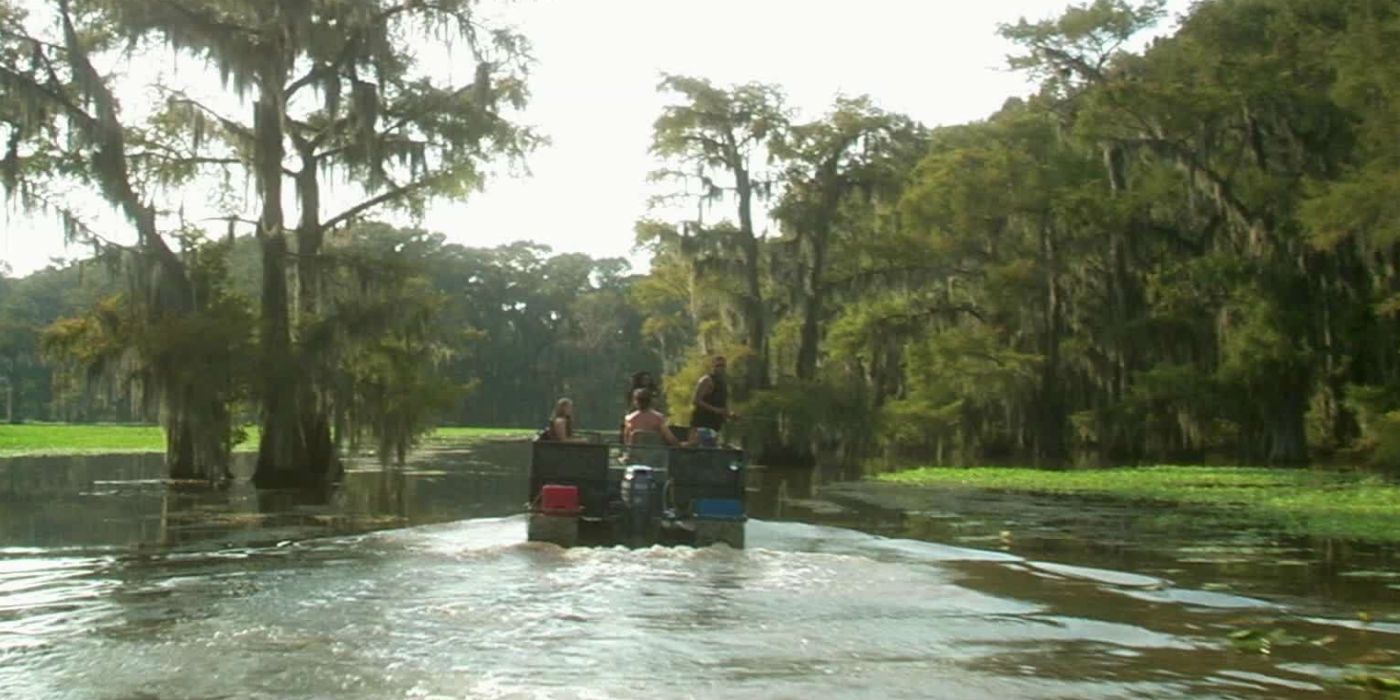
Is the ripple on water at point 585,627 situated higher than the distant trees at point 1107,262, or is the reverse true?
the distant trees at point 1107,262

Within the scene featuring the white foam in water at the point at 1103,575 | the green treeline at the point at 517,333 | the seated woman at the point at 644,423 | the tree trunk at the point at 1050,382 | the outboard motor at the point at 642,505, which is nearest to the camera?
the white foam in water at the point at 1103,575

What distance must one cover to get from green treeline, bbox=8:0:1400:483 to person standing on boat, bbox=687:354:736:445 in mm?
12832

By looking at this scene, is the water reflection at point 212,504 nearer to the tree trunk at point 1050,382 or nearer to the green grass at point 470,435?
the tree trunk at point 1050,382

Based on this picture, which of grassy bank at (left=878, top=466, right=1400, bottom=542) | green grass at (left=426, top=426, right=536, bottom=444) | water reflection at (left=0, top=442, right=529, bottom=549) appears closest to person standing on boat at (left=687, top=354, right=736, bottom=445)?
water reflection at (left=0, top=442, right=529, bottom=549)

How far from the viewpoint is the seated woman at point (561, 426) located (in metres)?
15.1

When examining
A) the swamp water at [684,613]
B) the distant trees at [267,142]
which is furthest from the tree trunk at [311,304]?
the swamp water at [684,613]

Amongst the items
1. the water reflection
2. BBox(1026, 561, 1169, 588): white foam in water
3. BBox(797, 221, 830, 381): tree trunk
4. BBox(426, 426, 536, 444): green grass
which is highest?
BBox(797, 221, 830, 381): tree trunk

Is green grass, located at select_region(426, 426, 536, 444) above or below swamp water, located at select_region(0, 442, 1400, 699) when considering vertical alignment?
above

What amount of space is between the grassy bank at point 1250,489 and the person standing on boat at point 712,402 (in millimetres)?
6737

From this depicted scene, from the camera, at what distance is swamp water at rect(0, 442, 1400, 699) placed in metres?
7.72

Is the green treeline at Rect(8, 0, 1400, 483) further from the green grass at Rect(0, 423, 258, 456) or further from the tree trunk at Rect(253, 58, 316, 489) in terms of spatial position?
the green grass at Rect(0, 423, 258, 456)

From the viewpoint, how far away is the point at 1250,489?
25.6 metres

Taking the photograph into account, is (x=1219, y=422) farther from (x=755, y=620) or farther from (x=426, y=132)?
(x=755, y=620)

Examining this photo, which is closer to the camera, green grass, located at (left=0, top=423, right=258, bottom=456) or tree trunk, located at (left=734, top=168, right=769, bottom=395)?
tree trunk, located at (left=734, top=168, right=769, bottom=395)
